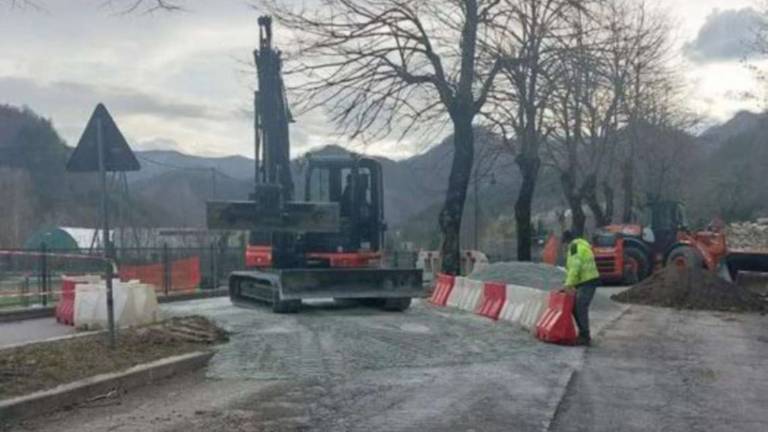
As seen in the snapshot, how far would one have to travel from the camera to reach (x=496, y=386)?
9.93 metres

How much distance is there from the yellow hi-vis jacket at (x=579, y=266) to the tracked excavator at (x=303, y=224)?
175 inches

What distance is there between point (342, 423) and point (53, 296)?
52.1ft

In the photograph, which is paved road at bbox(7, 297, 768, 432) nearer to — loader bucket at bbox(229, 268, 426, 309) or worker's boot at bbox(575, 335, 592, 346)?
worker's boot at bbox(575, 335, 592, 346)

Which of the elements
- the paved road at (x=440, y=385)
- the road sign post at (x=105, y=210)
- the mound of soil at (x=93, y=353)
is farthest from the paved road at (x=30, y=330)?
the road sign post at (x=105, y=210)

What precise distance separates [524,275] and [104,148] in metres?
13.2

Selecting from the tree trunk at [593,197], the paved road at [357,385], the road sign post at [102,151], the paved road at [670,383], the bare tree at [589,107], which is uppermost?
the bare tree at [589,107]

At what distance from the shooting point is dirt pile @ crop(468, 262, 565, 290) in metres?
22.2

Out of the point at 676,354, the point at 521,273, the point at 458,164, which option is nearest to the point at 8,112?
the point at 458,164

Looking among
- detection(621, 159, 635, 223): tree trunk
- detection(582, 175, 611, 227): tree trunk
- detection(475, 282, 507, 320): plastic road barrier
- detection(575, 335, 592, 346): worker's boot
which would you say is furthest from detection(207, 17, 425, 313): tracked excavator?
detection(621, 159, 635, 223): tree trunk

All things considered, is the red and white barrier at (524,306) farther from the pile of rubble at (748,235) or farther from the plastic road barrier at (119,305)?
the pile of rubble at (748,235)

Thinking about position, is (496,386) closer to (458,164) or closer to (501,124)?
(458,164)

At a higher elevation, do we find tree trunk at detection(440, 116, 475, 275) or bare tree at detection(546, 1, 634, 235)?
bare tree at detection(546, 1, 634, 235)

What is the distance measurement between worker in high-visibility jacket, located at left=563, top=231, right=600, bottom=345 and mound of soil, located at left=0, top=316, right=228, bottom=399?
16.8ft

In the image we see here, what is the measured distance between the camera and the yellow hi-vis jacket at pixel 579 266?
14.2 m
